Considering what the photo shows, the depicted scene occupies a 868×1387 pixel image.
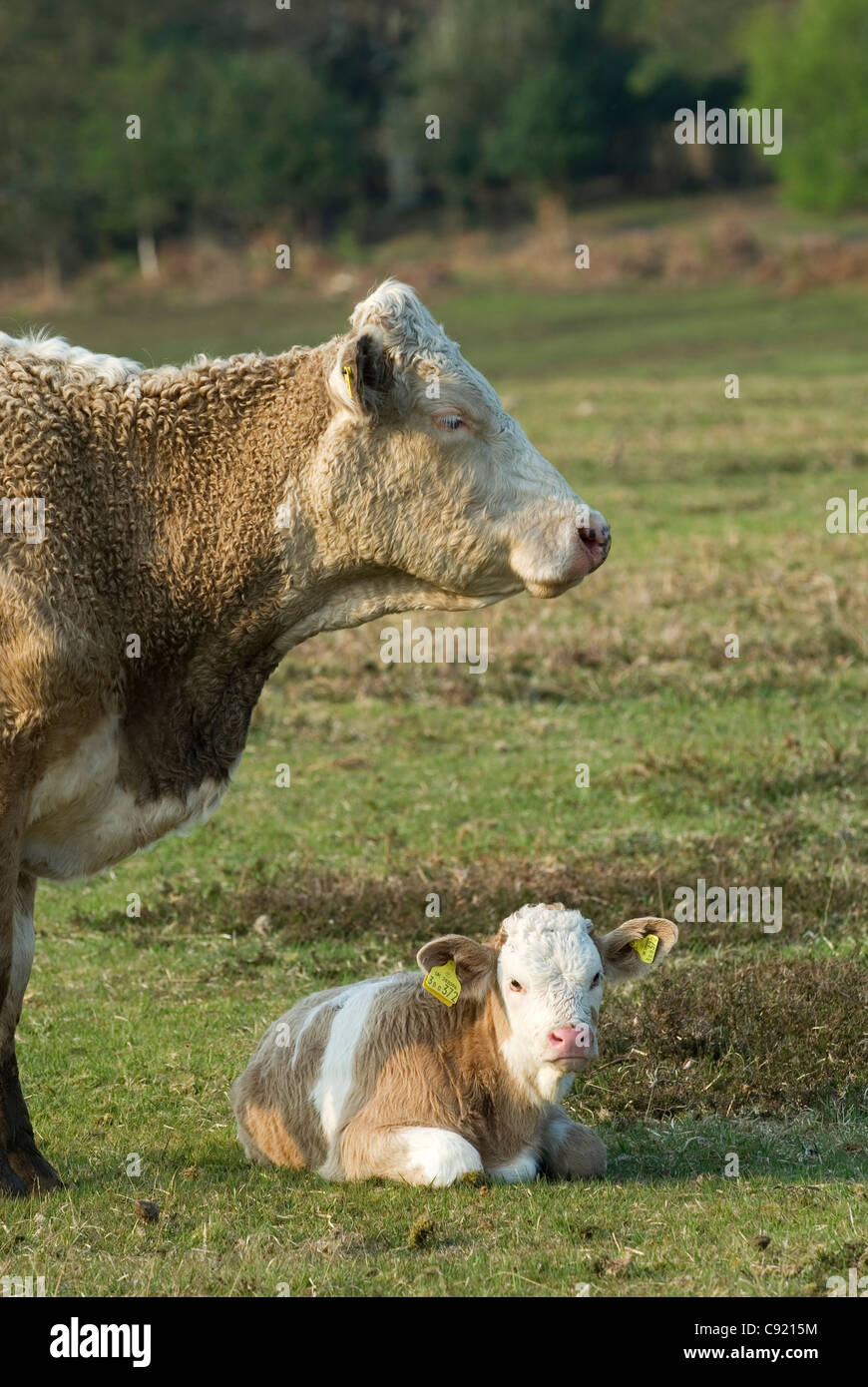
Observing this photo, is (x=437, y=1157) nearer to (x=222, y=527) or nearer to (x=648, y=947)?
(x=648, y=947)

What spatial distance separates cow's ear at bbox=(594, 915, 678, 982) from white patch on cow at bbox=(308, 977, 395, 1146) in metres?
0.85

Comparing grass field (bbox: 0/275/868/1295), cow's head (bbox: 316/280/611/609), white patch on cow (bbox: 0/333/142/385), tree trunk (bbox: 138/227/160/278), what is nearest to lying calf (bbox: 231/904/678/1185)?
grass field (bbox: 0/275/868/1295)

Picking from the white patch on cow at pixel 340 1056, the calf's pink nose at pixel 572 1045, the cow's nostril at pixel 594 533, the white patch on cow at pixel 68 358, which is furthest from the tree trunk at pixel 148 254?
the calf's pink nose at pixel 572 1045

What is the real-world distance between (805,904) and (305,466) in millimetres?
4102

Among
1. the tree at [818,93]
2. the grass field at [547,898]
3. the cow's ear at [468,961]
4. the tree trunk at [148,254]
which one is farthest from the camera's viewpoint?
the tree trunk at [148,254]

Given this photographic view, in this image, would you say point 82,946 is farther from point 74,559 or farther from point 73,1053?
point 74,559

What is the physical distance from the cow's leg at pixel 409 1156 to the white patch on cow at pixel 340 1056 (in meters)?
0.15

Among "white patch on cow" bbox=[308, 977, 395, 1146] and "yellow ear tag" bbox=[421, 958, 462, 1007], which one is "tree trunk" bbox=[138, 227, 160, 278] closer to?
"white patch on cow" bbox=[308, 977, 395, 1146]

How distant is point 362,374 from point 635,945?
2177mm

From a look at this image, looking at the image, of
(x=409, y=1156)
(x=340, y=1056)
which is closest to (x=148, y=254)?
(x=340, y=1056)

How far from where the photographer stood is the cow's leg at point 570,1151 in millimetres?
6383

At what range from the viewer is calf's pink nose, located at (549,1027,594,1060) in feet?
19.7

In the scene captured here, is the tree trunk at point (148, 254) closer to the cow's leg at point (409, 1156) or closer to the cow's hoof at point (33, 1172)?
the cow's hoof at point (33, 1172)

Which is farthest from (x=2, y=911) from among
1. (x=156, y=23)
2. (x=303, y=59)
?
(x=156, y=23)
